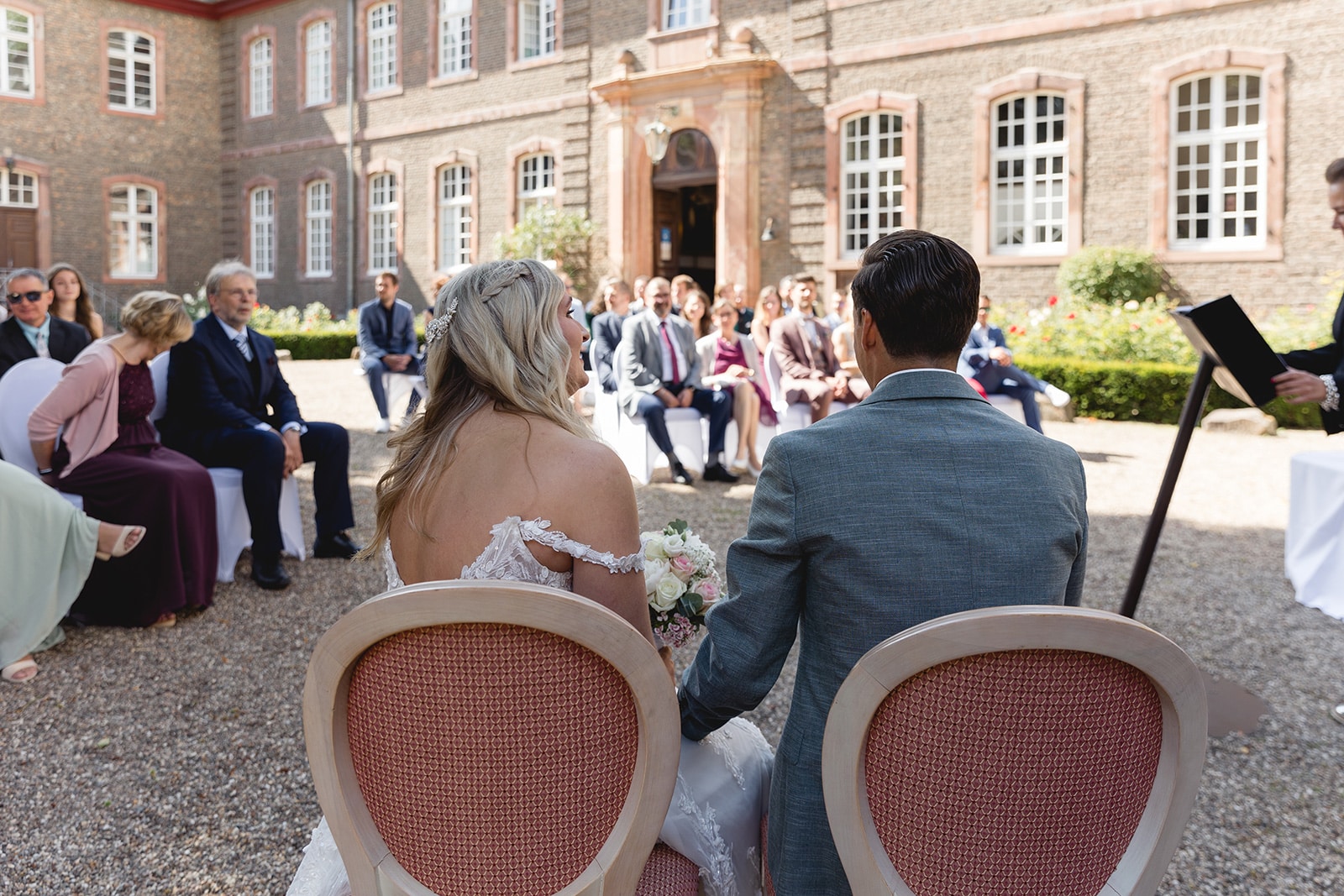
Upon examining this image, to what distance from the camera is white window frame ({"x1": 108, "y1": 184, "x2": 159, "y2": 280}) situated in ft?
74.4

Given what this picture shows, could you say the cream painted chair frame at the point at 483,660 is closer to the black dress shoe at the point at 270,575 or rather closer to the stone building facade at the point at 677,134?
the black dress shoe at the point at 270,575

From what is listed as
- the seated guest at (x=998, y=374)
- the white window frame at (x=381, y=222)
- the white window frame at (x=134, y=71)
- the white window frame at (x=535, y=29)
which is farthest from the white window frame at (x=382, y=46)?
the seated guest at (x=998, y=374)

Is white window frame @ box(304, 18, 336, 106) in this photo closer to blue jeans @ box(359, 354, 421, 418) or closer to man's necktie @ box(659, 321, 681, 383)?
blue jeans @ box(359, 354, 421, 418)

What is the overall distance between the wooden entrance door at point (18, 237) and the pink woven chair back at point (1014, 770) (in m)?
24.6

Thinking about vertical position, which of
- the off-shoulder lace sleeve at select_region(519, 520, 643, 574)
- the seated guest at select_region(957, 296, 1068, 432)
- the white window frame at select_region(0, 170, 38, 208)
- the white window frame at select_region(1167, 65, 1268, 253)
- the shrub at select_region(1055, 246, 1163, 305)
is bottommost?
the off-shoulder lace sleeve at select_region(519, 520, 643, 574)

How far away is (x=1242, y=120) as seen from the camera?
12461 mm

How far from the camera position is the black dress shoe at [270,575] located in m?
4.85

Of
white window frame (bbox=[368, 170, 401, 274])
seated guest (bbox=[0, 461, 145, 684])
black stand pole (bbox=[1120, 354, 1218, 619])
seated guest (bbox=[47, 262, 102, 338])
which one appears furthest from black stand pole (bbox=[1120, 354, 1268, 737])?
white window frame (bbox=[368, 170, 401, 274])

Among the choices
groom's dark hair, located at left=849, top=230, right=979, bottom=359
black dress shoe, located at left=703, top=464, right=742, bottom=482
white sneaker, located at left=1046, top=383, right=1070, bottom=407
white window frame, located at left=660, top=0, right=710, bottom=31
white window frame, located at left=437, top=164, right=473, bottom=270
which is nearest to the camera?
groom's dark hair, located at left=849, top=230, right=979, bottom=359

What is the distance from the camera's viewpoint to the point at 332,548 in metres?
5.47

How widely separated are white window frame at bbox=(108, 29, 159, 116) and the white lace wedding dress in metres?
24.9

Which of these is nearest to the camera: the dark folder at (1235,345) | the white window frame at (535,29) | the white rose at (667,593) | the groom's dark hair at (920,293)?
the groom's dark hair at (920,293)

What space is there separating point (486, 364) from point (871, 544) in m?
0.78

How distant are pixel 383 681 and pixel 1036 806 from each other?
0.77m
